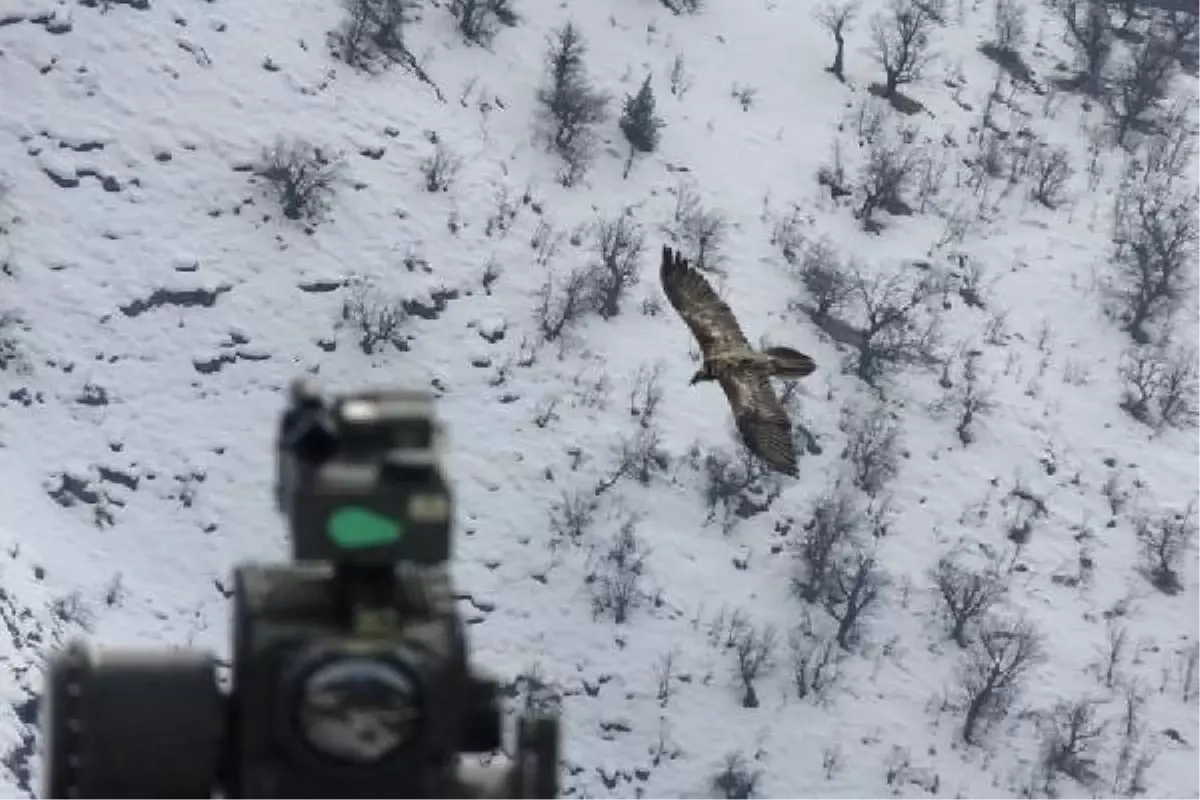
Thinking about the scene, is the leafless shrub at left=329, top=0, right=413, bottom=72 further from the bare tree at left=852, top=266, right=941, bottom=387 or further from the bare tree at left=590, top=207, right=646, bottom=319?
the bare tree at left=852, top=266, right=941, bottom=387

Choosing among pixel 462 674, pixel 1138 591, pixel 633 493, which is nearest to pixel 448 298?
pixel 633 493

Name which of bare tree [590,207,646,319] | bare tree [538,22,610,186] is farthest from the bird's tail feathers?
bare tree [538,22,610,186]

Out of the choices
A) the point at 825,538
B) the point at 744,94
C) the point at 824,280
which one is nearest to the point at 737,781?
the point at 825,538

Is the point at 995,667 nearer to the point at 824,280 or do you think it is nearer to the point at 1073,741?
the point at 1073,741

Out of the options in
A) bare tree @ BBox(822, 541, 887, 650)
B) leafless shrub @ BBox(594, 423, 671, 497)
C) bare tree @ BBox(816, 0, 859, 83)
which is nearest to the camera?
bare tree @ BBox(822, 541, 887, 650)

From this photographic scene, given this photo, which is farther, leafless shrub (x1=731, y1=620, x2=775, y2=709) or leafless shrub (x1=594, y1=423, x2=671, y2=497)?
leafless shrub (x1=594, y1=423, x2=671, y2=497)

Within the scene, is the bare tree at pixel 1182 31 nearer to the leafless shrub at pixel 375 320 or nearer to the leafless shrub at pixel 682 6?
the leafless shrub at pixel 682 6
